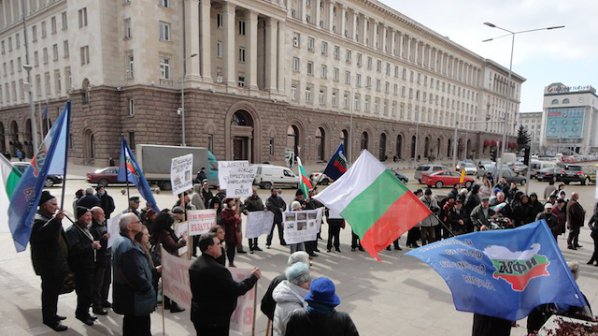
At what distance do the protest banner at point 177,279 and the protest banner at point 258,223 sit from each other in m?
4.30

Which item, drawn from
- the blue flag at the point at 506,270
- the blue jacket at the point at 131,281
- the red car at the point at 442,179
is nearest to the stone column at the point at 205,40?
the red car at the point at 442,179

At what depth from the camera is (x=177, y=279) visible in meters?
4.62

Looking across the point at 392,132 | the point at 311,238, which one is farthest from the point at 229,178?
the point at 392,132

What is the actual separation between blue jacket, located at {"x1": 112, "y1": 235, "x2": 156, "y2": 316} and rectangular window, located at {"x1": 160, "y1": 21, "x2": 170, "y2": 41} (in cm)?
3158

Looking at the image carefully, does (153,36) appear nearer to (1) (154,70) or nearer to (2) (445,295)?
(1) (154,70)

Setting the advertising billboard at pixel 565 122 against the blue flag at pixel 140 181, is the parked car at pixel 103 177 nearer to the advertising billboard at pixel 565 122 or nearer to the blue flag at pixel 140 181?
the blue flag at pixel 140 181

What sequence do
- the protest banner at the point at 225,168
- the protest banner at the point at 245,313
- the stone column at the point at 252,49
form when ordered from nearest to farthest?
the protest banner at the point at 245,313, the protest banner at the point at 225,168, the stone column at the point at 252,49

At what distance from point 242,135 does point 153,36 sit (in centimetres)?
1156

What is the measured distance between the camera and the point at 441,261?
3900mm

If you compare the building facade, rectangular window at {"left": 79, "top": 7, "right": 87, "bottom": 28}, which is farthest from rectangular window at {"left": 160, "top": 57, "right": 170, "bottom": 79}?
the building facade

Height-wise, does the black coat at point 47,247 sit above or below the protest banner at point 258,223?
above

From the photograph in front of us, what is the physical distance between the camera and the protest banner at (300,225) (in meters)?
8.21

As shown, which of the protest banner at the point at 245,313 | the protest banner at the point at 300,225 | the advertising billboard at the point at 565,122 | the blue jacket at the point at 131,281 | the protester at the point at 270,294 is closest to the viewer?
the protester at the point at 270,294

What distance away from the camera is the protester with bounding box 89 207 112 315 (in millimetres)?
5605
